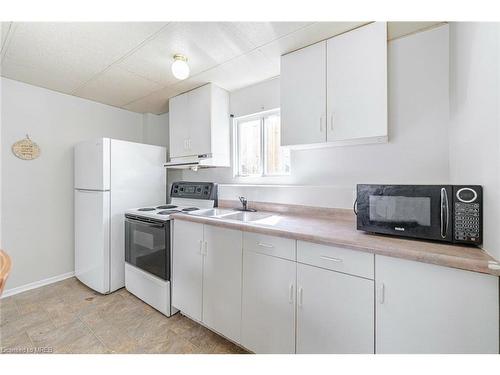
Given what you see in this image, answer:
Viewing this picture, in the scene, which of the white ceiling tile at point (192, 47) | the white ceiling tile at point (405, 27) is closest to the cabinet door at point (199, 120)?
the white ceiling tile at point (192, 47)

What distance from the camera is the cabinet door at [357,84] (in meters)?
1.33

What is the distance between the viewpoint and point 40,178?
235cm

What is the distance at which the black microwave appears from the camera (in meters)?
0.90

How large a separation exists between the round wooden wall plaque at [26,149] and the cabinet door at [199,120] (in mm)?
1681

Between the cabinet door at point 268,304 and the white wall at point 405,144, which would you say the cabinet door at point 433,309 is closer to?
the cabinet door at point 268,304

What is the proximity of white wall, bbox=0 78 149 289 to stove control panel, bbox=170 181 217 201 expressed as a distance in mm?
1282

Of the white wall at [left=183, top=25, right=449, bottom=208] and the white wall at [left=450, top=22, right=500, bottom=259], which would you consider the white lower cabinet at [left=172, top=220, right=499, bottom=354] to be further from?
the white wall at [left=183, top=25, right=449, bottom=208]

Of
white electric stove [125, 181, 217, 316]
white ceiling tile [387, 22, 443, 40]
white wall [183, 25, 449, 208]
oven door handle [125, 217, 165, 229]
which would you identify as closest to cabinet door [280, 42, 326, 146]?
white wall [183, 25, 449, 208]

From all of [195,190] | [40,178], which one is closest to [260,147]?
[195,190]

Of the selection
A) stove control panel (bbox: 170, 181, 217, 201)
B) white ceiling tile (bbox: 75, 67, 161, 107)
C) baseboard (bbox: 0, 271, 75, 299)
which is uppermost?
white ceiling tile (bbox: 75, 67, 161, 107)

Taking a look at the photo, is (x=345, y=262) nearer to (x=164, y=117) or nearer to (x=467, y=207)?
(x=467, y=207)

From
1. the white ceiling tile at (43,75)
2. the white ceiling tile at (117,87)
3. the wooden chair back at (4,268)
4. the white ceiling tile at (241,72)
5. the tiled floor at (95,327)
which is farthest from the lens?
the white ceiling tile at (117,87)

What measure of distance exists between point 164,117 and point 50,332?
275cm
